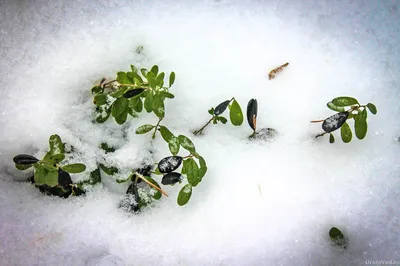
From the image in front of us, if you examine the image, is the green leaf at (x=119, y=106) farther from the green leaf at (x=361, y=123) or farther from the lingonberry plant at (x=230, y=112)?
the green leaf at (x=361, y=123)

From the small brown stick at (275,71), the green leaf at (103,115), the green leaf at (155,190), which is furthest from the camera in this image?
the small brown stick at (275,71)

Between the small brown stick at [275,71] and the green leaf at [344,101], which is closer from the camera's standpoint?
the green leaf at [344,101]

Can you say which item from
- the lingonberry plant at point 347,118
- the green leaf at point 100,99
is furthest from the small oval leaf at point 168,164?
the lingonberry plant at point 347,118

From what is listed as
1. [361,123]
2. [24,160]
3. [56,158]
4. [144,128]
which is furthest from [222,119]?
[24,160]

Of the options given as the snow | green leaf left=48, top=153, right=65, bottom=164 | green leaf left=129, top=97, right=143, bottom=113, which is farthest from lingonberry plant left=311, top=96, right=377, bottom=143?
green leaf left=48, top=153, right=65, bottom=164

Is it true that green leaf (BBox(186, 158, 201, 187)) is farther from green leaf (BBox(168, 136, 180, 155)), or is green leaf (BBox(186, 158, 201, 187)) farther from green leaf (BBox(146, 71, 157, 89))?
green leaf (BBox(146, 71, 157, 89))

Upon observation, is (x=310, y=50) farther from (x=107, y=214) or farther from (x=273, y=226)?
(x=107, y=214)

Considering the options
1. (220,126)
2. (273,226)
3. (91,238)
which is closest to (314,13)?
(220,126)
